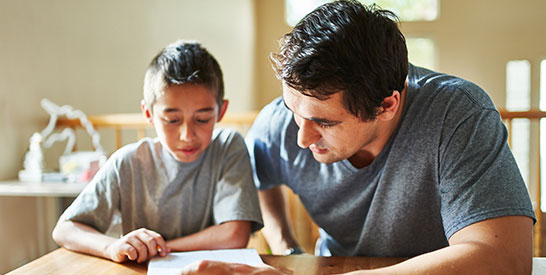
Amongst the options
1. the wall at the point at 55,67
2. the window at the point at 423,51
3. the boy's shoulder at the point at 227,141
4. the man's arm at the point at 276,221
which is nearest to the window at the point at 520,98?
the window at the point at 423,51

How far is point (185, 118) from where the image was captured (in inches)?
48.3

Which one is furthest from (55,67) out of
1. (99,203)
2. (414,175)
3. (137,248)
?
(414,175)

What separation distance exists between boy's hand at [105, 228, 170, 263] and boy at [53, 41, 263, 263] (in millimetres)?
76

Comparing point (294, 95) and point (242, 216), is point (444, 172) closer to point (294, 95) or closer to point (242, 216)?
point (294, 95)

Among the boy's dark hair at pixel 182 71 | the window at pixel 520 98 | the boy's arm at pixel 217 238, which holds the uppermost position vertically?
the boy's dark hair at pixel 182 71

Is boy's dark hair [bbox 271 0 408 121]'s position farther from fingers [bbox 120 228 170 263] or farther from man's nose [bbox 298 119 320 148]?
fingers [bbox 120 228 170 263]

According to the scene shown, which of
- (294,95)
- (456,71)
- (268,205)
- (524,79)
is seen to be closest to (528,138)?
(524,79)

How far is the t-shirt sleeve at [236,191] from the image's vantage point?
1.24 m

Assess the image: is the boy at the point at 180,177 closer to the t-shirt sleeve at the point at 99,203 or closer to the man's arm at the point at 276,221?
the t-shirt sleeve at the point at 99,203

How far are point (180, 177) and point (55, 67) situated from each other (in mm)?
1699

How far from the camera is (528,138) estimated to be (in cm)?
670

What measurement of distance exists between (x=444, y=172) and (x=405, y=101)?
0.19m

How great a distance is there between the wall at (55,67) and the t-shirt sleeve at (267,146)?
58.0 inches

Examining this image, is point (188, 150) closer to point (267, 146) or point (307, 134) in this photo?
point (267, 146)
